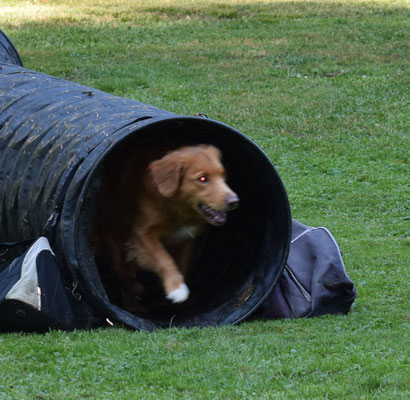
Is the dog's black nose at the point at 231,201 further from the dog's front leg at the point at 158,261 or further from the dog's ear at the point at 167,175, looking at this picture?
the dog's front leg at the point at 158,261

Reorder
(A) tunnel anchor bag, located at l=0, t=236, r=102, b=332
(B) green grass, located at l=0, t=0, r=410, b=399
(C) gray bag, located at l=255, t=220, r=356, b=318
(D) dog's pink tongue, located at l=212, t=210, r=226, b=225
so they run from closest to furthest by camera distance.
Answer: (B) green grass, located at l=0, t=0, r=410, b=399
(A) tunnel anchor bag, located at l=0, t=236, r=102, b=332
(D) dog's pink tongue, located at l=212, t=210, r=226, b=225
(C) gray bag, located at l=255, t=220, r=356, b=318

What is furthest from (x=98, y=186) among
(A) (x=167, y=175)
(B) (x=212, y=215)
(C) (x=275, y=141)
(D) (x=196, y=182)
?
(C) (x=275, y=141)

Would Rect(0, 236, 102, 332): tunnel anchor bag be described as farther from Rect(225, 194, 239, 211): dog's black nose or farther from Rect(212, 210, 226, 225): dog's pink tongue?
Rect(225, 194, 239, 211): dog's black nose

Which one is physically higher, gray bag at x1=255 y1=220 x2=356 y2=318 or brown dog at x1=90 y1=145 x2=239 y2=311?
brown dog at x1=90 y1=145 x2=239 y2=311

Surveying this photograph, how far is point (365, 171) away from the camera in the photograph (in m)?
12.4

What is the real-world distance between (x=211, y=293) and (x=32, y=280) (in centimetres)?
185

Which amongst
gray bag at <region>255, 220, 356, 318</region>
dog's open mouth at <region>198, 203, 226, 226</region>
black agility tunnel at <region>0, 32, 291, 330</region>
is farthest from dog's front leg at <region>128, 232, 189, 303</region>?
gray bag at <region>255, 220, 356, 318</region>

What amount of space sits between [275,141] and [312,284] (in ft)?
25.2

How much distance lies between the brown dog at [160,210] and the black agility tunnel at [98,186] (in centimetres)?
23

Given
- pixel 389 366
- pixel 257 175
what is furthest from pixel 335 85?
pixel 389 366

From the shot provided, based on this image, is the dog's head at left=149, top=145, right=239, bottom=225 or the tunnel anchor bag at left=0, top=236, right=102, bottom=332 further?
the dog's head at left=149, top=145, right=239, bottom=225

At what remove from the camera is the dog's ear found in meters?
6.14

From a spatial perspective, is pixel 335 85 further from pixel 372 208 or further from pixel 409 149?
pixel 372 208

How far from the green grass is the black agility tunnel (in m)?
0.43
